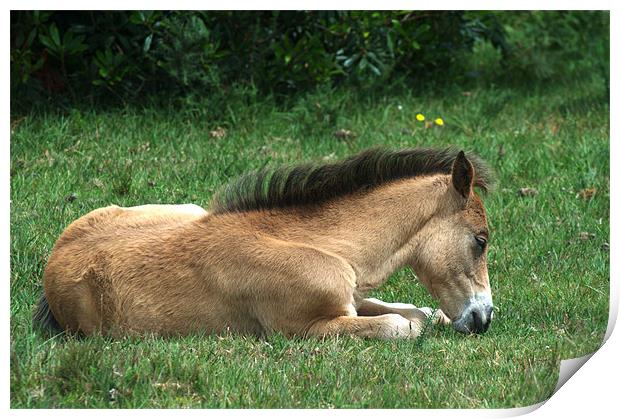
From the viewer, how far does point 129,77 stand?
1060 centimetres

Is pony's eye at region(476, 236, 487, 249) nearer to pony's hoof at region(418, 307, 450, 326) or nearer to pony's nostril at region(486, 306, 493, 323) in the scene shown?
pony's nostril at region(486, 306, 493, 323)

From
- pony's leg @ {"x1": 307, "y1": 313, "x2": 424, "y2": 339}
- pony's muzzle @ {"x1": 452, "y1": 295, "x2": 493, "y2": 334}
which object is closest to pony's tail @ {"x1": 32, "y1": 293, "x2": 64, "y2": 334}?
pony's leg @ {"x1": 307, "y1": 313, "x2": 424, "y2": 339}

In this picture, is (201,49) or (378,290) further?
(201,49)

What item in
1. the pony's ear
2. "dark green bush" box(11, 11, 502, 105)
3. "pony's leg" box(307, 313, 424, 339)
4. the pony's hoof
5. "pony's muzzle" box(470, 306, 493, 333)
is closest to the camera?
"pony's leg" box(307, 313, 424, 339)

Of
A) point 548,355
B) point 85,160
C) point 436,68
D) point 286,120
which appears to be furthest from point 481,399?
point 436,68

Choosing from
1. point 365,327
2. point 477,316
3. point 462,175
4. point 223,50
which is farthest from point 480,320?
point 223,50

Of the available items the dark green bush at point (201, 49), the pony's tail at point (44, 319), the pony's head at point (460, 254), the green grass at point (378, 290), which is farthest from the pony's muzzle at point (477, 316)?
the dark green bush at point (201, 49)

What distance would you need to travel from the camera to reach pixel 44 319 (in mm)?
6512

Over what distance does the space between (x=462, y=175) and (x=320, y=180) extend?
857mm

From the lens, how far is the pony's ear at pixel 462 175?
6.40 m

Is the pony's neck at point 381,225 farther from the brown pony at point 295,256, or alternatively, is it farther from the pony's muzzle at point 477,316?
the pony's muzzle at point 477,316

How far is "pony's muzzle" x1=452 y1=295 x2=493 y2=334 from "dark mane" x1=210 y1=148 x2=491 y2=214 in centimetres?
73

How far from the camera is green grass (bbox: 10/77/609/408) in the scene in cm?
532

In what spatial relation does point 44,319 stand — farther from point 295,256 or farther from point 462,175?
point 462,175
